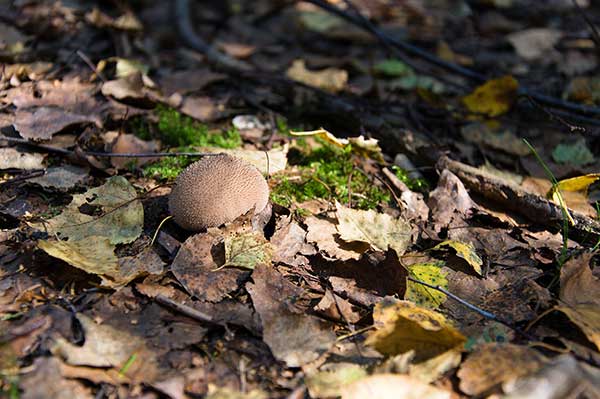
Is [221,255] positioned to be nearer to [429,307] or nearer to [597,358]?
[429,307]

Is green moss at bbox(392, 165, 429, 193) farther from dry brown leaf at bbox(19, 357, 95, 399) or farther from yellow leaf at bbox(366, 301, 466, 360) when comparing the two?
dry brown leaf at bbox(19, 357, 95, 399)

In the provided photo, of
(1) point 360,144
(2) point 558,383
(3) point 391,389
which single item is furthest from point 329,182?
(2) point 558,383

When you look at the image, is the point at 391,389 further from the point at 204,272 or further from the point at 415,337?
the point at 204,272

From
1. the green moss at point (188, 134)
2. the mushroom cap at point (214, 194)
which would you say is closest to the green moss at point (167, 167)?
the green moss at point (188, 134)

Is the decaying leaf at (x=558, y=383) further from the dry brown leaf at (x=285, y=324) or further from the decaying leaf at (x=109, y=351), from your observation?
the decaying leaf at (x=109, y=351)

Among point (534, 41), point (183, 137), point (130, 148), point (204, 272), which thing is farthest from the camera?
point (534, 41)

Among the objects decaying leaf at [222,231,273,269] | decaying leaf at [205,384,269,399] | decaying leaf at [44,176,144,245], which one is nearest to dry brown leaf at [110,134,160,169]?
decaying leaf at [44,176,144,245]
